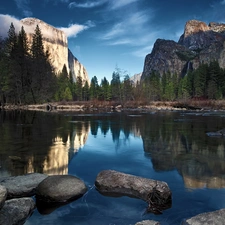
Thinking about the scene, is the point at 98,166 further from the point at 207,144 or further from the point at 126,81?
the point at 126,81

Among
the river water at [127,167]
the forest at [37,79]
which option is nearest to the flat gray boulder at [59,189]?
the river water at [127,167]

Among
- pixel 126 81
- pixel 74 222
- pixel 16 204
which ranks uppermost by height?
pixel 126 81

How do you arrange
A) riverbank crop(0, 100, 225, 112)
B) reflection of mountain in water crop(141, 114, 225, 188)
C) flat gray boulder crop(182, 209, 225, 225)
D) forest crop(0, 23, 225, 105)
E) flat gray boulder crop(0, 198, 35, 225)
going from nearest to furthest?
flat gray boulder crop(182, 209, 225, 225) → flat gray boulder crop(0, 198, 35, 225) → reflection of mountain in water crop(141, 114, 225, 188) → riverbank crop(0, 100, 225, 112) → forest crop(0, 23, 225, 105)

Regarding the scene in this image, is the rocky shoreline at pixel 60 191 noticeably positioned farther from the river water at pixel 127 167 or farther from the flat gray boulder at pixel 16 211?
the river water at pixel 127 167

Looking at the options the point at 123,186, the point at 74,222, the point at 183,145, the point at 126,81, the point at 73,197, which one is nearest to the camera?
the point at 74,222

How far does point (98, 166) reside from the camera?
348 inches

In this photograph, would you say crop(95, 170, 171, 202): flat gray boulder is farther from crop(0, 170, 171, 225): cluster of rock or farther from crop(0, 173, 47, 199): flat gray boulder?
crop(0, 173, 47, 199): flat gray boulder

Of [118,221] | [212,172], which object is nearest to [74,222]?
[118,221]

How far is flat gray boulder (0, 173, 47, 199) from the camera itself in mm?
5895

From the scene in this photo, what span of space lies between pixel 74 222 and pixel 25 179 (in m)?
2.31

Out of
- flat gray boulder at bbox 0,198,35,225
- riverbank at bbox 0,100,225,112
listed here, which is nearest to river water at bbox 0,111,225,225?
flat gray boulder at bbox 0,198,35,225

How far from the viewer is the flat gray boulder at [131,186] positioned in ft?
18.7

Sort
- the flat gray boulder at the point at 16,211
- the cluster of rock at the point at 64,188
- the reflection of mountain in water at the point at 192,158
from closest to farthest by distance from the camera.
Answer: the flat gray boulder at the point at 16,211, the cluster of rock at the point at 64,188, the reflection of mountain in water at the point at 192,158

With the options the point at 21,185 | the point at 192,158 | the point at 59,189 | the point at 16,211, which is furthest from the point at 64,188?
the point at 192,158
